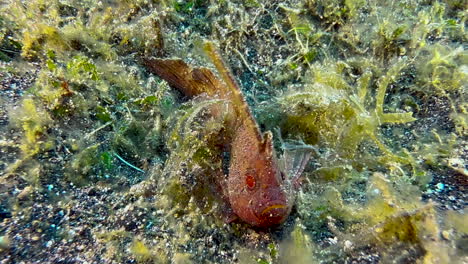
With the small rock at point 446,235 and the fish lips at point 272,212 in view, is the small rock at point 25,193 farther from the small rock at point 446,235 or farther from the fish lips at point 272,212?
the small rock at point 446,235

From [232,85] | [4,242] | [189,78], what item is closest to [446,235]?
[232,85]

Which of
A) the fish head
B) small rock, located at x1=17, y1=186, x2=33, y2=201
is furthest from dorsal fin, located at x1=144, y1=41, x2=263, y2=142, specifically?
small rock, located at x1=17, y1=186, x2=33, y2=201

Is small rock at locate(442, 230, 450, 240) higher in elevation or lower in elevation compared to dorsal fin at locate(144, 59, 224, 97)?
lower

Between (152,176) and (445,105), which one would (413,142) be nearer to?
(445,105)

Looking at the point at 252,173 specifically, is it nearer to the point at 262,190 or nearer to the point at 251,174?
the point at 251,174

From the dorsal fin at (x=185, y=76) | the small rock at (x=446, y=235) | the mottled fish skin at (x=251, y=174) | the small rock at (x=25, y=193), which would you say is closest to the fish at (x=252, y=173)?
the mottled fish skin at (x=251, y=174)

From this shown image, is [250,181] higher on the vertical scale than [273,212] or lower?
higher

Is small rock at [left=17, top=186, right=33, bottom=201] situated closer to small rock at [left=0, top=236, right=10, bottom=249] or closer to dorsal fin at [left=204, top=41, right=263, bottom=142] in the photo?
small rock at [left=0, top=236, right=10, bottom=249]
